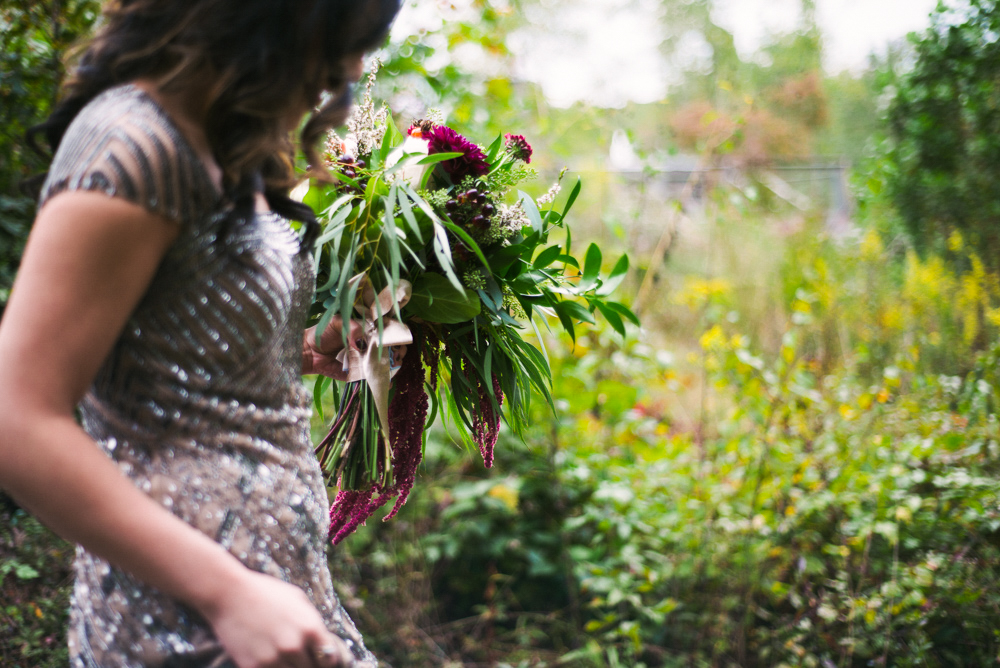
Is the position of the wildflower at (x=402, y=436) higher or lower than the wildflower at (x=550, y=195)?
lower

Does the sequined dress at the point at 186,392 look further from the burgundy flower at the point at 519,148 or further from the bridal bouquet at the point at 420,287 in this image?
the burgundy flower at the point at 519,148

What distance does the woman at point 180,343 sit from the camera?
54 cm

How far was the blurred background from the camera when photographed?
2.16 metres

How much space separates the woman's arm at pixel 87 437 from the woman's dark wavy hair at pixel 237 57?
141 mm

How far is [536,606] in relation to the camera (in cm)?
294

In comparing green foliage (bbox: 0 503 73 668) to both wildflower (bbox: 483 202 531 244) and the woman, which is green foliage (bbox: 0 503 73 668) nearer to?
the woman

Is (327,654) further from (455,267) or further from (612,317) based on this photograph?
(612,317)

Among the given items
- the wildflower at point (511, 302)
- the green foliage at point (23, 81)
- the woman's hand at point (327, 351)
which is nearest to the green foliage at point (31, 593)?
the green foliage at point (23, 81)

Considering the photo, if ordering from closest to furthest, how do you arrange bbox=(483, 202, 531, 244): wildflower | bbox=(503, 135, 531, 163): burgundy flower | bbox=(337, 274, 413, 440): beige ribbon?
bbox=(337, 274, 413, 440): beige ribbon < bbox=(483, 202, 531, 244): wildflower < bbox=(503, 135, 531, 163): burgundy flower

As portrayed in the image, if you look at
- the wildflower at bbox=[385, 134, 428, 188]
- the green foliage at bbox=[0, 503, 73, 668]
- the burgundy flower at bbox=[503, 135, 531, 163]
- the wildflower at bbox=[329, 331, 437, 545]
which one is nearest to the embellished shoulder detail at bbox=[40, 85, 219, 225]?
the wildflower at bbox=[385, 134, 428, 188]

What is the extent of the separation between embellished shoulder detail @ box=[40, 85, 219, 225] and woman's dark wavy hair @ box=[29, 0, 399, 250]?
1.8 inches

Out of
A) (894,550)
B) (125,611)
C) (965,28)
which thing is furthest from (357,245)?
(965,28)

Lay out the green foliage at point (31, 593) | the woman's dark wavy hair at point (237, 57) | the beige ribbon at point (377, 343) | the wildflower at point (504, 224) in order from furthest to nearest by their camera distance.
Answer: the green foliage at point (31, 593) < the wildflower at point (504, 224) < the beige ribbon at point (377, 343) < the woman's dark wavy hair at point (237, 57)

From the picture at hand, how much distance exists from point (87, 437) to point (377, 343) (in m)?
0.51
